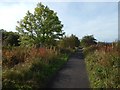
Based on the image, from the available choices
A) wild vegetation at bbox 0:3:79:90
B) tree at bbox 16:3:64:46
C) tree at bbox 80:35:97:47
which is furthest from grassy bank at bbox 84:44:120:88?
tree at bbox 80:35:97:47

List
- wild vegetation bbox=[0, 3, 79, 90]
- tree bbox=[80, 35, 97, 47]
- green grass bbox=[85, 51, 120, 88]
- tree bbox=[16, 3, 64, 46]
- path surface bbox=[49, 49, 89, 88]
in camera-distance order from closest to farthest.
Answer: green grass bbox=[85, 51, 120, 88] → path surface bbox=[49, 49, 89, 88] → wild vegetation bbox=[0, 3, 79, 90] → tree bbox=[16, 3, 64, 46] → tree bbox=[80, 35, 97, 47]

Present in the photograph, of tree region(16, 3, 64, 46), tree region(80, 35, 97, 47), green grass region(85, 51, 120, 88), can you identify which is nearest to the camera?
green grass region(85, 51, 120, 88)

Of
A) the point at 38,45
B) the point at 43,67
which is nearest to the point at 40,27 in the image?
the point at 38,45

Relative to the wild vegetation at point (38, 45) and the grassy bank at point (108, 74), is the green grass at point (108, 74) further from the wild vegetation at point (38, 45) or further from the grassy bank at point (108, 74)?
the wild vegetation at point (38, 45)

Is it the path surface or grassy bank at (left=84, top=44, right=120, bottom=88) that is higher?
grassy bank at (left=84, top=44, right=120, bottom=88)

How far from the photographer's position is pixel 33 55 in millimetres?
20516

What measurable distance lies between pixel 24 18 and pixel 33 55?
25223 mm

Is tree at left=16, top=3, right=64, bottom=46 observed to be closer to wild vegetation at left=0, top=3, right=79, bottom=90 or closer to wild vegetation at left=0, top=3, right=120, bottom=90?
wild vegetation at left=0, top=3, right=79, bottom=90

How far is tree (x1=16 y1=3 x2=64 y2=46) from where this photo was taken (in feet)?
141

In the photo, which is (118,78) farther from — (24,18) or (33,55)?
(24,18)

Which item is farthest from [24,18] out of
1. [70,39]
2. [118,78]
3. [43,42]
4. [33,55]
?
[118,78]

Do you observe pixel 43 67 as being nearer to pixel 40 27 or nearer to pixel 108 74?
pixel 108 74

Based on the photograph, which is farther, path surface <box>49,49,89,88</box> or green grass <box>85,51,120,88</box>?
path surface <box>49,49,89,88</box>

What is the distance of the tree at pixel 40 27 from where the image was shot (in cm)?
4297
